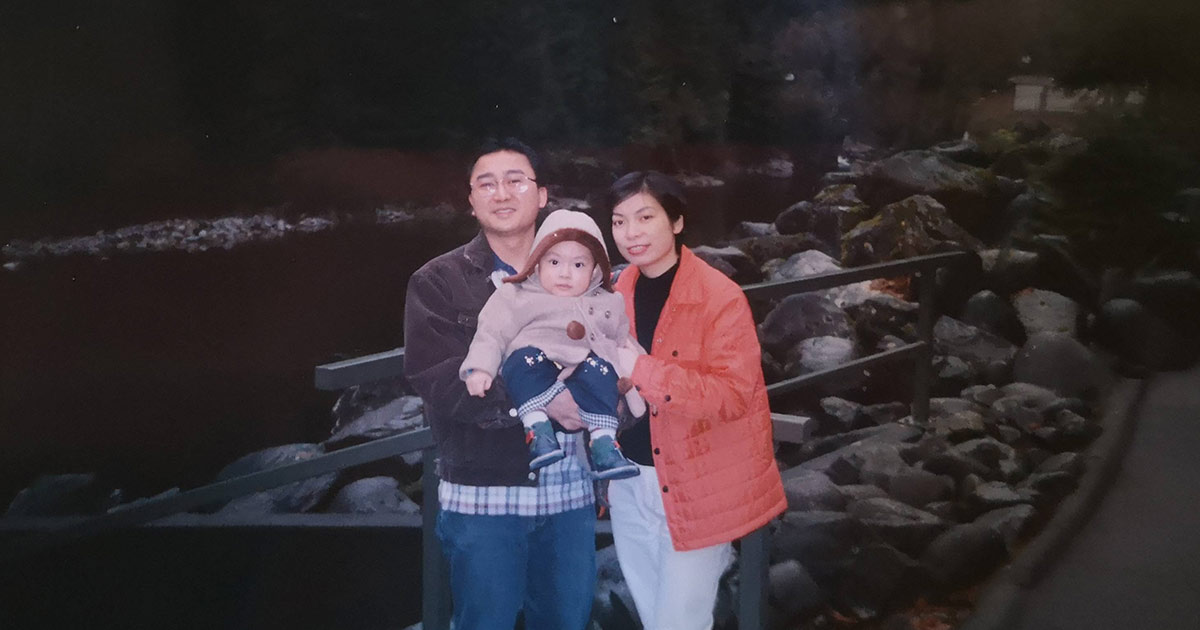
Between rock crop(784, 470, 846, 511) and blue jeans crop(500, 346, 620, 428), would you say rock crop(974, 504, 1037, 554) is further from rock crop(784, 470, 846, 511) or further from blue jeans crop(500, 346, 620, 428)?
blue jeans crop(500, 346, 620, 428)

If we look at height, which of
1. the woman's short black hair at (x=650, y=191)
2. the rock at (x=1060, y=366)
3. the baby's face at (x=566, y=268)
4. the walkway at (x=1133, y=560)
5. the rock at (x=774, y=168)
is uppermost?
the rock at (x=774, y=168)

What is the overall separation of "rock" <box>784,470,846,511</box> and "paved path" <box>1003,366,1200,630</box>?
620mm

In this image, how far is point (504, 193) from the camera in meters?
1.80

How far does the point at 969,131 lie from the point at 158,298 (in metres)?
2.97

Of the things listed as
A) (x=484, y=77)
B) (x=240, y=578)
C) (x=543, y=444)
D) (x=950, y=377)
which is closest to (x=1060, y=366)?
(x=950, y=377)

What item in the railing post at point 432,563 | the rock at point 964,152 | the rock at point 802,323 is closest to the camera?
the railing post at point 432,563

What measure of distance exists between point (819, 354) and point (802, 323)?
201mm

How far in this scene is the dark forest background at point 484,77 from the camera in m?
2.40

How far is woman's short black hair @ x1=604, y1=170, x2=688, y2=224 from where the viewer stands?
1.86 metres

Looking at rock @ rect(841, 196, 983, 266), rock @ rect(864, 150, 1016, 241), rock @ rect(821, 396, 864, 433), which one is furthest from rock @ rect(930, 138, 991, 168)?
rock @ rect(821, 396, 864, 433)

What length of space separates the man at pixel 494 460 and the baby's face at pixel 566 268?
0.40 feet

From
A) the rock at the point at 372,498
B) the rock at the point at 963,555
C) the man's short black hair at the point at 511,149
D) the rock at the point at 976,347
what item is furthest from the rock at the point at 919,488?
the man's short black hair at the point at 511,149

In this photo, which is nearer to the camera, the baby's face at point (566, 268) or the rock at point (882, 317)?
the baby's face at point (566, 268)

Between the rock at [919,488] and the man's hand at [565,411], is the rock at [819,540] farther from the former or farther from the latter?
the man's hand at [565,411]
